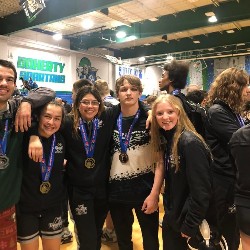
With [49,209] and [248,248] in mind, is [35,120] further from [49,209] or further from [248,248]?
[248,248]

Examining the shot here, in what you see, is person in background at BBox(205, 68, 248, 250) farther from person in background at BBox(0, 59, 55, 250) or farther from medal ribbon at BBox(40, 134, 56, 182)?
person in background at BBox(0, 59, 55, 250)

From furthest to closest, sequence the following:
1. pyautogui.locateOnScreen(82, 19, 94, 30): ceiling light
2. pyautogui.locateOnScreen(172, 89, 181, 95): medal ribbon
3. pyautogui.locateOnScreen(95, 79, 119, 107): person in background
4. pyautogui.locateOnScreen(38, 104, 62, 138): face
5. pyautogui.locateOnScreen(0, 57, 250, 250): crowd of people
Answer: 1. pyautogui.locateOnScreen(82, 19, 94, 30): ceiling light
2. pyautogui.locateOnScreen(95, 79, 119, 107): person in background
3. pyautogui.locateOnScreen(172, 89, 181, 95): medal ribbon
4. pyautogui.locateOnScreen(38, 104, 62, 138): face
5. pyautogui.locateOnScreen(0, 57, 250, 250): crowd of people

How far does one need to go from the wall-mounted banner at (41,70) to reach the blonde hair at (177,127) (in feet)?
26.5

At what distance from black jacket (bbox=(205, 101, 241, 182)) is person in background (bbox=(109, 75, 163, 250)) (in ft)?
1.46

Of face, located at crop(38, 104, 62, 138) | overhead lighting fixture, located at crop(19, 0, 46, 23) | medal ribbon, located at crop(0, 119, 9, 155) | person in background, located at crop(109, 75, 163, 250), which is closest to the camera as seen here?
medal ribbon, located at crop(0, 119, 9, 155)

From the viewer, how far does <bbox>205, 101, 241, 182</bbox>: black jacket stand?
7.20ft

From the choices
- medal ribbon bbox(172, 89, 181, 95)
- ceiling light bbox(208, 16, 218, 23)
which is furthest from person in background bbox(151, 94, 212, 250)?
ceiling light bbox(208, 16, 218, 23)

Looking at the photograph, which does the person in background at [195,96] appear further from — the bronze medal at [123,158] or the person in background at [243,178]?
the person in background at [243,178]

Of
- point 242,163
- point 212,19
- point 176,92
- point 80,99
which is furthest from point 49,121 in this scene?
point 212,19

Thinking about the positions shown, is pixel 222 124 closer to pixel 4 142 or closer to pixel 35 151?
pixel 35 151

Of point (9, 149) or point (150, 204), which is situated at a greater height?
point (9, 149)

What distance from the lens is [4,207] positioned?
197 centimetres

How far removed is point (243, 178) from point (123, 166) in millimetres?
962

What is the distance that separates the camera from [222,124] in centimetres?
221
